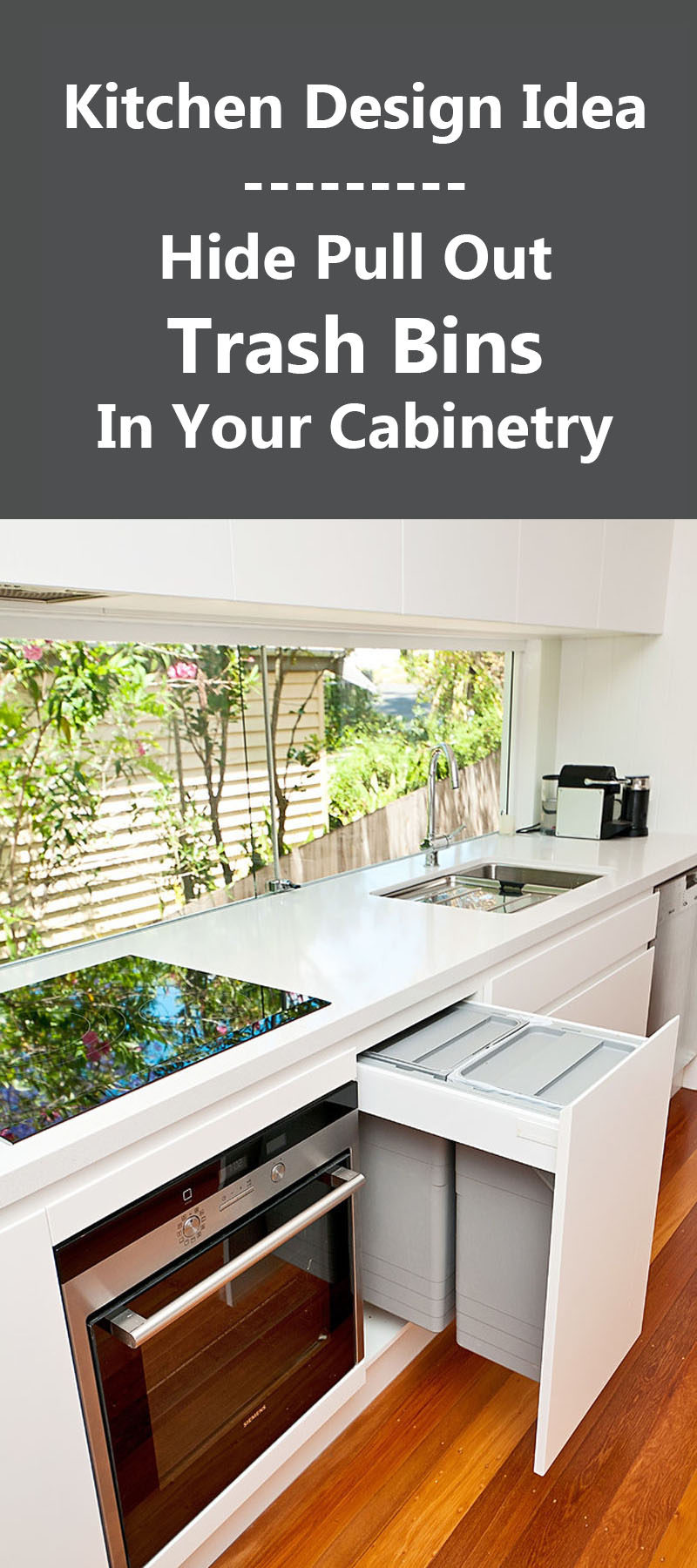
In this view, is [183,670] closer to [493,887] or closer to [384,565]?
[384,565]

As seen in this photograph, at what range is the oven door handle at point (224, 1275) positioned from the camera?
3.54ft

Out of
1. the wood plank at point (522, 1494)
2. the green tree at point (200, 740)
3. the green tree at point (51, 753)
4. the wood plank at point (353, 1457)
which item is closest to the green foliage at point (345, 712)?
the green tree at point (200, 740)

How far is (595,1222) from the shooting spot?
131cm

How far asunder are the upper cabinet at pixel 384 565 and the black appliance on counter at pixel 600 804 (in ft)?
1.61

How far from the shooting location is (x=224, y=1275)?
1.19m

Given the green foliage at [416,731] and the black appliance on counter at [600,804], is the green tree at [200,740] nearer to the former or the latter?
the green foliage at [416,731]

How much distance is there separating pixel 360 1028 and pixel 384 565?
92cm

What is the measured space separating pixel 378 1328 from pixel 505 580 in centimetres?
165
